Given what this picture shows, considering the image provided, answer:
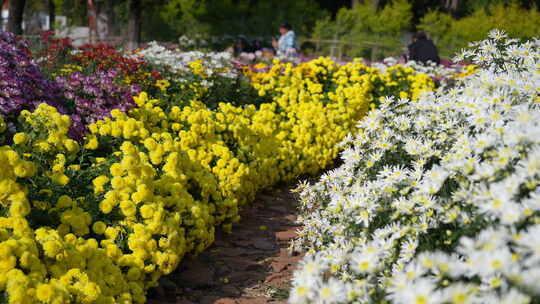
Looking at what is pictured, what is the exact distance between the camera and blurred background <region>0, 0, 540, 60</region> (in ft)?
64.5

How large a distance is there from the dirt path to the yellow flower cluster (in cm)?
18

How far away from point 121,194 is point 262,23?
91.4 feet

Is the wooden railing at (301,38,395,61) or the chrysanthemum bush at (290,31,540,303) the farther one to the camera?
the wooden railing at (301,38,395,61)

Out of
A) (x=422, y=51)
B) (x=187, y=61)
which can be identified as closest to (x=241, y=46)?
(x=422, y=51)

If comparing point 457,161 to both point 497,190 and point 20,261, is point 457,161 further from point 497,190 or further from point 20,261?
point 20,261

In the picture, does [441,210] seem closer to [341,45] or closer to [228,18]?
[341,45]

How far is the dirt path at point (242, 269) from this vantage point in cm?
333

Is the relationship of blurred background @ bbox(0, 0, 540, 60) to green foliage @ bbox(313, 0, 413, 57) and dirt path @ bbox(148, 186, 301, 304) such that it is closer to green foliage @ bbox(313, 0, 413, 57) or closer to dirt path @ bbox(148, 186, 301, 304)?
green foliage @ bbox(313, 0, 413, 57)

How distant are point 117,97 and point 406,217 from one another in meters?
3.14

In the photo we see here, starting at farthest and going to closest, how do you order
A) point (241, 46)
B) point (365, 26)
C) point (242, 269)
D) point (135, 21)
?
point (365, 26), point (241, 46), point (135, 21), point (242, 269)

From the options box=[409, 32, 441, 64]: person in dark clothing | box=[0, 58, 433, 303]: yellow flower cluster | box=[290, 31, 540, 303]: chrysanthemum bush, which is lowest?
box=[0, 58, 433, 303]: yellow flower cluster

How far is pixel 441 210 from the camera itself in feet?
7.76

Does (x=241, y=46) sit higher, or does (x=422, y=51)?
(x=422, y=51)

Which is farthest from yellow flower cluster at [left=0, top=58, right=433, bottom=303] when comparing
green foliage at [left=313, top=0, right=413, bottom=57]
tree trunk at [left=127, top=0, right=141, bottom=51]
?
green foliage at [left=313, top=0, right=413, bottom=57]
